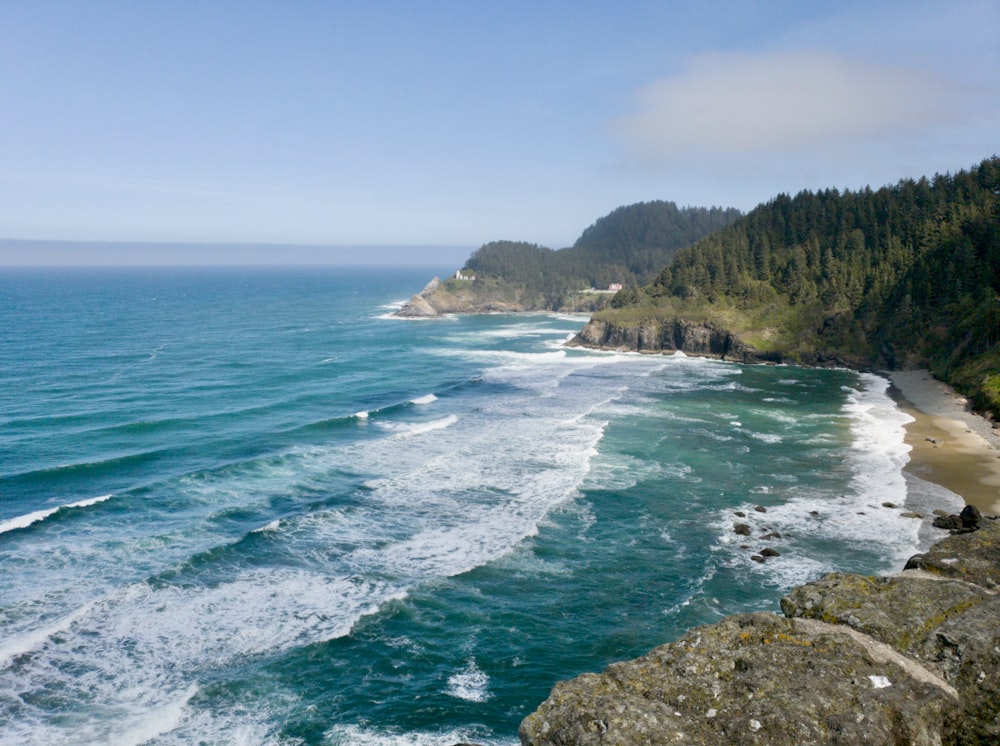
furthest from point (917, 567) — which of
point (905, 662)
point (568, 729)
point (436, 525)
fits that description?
point (436, 525)

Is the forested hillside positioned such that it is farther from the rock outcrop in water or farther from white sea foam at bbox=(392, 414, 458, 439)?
the rock outcrop in water

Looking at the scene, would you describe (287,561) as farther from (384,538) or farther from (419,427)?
(419,427)

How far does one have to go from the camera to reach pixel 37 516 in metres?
41.5

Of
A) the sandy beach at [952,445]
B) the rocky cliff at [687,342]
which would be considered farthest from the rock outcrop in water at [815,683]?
the rocky cliff at [687,342]

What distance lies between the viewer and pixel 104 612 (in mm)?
30969

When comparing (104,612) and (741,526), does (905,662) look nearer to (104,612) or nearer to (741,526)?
(741,526)

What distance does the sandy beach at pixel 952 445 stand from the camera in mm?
46469

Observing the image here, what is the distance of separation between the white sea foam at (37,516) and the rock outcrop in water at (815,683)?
38007 mm

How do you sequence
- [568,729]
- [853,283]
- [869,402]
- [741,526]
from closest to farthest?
1. [568,729]
2. [741,526]
3. [869,402]
4. [853,283]

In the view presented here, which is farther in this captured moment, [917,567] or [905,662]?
[917,567]

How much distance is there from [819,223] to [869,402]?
72.5 meters

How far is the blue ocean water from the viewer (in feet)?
84.9

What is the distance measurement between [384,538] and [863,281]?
10057cm

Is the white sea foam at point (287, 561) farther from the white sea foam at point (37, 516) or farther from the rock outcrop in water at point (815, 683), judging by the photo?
the rock outcrop in water at point (815, 683)
